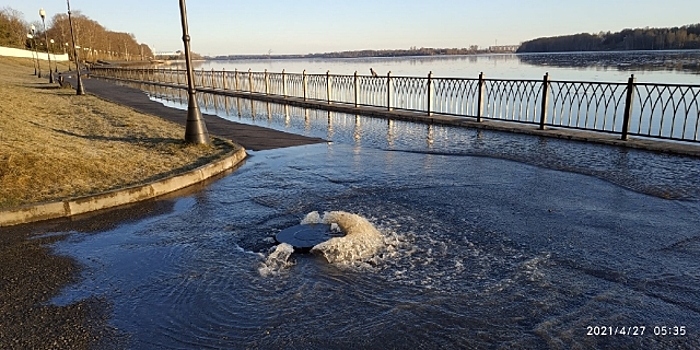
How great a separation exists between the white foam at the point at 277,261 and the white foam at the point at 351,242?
0.94 feet

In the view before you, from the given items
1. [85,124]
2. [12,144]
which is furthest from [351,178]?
[85,124]

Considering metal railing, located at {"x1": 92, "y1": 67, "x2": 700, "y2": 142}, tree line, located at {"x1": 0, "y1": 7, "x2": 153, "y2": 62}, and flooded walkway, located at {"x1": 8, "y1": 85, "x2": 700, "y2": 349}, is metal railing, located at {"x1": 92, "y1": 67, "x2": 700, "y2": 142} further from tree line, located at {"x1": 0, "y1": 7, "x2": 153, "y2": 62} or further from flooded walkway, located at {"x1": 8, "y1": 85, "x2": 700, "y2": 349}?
tree line, located at {"x1": 0, "y1": 7, "x2": 153, "y2": 62}

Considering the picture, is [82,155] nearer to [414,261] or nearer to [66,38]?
[414,261]

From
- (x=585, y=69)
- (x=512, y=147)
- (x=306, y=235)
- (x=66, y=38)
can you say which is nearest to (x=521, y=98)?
(x=512, y=147)

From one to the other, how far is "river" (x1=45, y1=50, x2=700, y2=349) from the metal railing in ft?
13.5

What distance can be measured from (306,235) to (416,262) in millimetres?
1404

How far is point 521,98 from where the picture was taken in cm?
1495

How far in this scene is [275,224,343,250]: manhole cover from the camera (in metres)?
5.38

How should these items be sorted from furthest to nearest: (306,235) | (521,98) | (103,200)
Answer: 1. (521,98)
2. (103,200)
3. (306,235)

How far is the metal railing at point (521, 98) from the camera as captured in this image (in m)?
12.8

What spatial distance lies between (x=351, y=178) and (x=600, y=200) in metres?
3.87

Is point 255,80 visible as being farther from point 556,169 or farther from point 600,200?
point 600,200

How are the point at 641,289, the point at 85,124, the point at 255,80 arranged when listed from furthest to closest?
the point at 255,80 < the point at 85,124 < the point at 641,289

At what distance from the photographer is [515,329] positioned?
361cm
